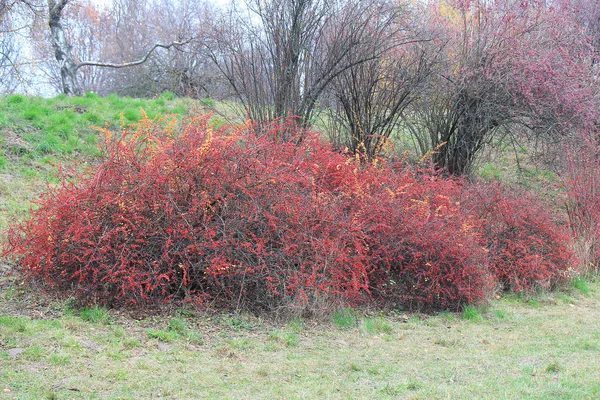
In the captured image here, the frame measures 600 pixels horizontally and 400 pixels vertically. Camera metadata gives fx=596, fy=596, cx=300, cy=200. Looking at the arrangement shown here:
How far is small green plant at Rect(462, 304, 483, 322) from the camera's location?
295 inches

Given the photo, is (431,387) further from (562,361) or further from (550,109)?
(550,109)

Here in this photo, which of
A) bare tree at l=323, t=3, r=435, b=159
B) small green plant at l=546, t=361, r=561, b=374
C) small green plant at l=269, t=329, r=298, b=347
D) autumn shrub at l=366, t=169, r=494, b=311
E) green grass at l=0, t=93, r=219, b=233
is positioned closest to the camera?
small green plant at l=546, t=361, r=561, b=374

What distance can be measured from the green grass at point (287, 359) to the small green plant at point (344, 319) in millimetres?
25

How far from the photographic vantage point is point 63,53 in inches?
671

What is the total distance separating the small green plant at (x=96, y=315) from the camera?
18.8 feet

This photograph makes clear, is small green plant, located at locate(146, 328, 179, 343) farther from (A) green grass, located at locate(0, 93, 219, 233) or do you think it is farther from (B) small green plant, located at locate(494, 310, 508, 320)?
(B) small green plant, located at locate(494, 310, 508, 320)

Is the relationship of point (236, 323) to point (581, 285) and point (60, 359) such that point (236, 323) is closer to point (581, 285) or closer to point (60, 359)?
point (60, 359)

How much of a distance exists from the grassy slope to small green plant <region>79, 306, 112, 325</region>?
0.04 feet

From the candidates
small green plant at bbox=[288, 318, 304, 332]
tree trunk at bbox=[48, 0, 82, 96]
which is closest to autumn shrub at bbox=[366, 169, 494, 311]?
small green plant at bbox=[288, 318, 304, 332]

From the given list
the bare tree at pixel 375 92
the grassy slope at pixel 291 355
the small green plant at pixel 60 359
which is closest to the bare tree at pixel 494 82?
the bare tree at pixel 375 92

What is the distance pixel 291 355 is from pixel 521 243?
526 cm

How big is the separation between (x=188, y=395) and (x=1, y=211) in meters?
5.89

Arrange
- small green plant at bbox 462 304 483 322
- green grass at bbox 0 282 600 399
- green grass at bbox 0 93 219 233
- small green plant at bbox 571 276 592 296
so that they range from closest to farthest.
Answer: green grass at bbox 0 282 600 399, small green plant at bbox 462 304 483 322, small green plant at bbox 571 276 592 296, green grass at bbox 0 93 219 233

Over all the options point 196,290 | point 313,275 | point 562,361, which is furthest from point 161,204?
point 562,361
